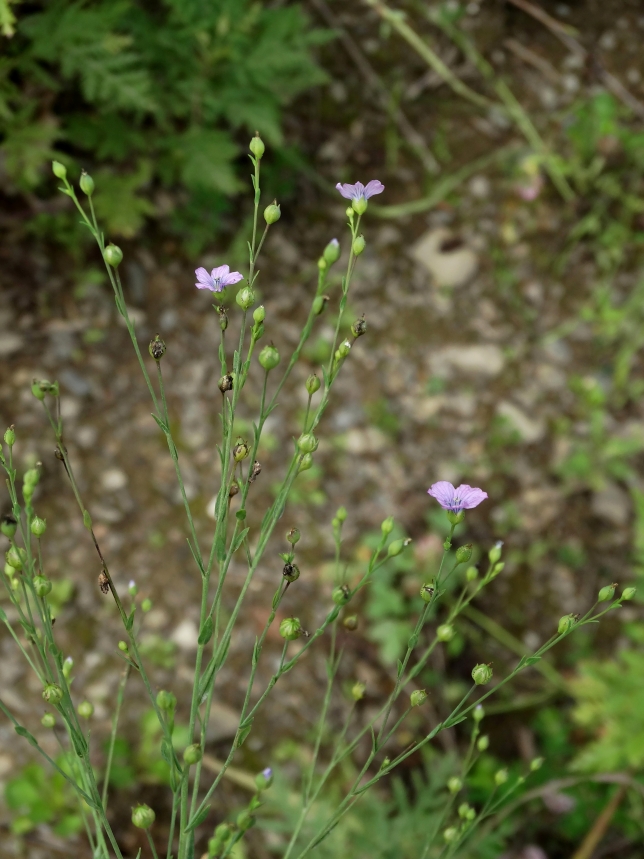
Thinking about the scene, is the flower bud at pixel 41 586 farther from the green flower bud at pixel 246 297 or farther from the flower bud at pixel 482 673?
Answer: the flower bud at pixel 482 673

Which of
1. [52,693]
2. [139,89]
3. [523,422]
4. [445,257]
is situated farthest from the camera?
[445,257]

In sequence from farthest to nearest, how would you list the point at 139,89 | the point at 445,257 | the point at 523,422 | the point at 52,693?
the point at 445,257, the point at 523,422, the point at 139,89, the point at 52,693

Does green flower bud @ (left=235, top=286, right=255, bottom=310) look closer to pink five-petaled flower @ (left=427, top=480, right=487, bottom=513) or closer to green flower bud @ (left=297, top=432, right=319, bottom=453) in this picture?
green flower bud @ (left=297, top=432, right=319, bottom=453)

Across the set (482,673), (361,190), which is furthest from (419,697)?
(361,190)

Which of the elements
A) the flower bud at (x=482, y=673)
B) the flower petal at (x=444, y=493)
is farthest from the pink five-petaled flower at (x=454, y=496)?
the flower bud at (x=482, y=673)

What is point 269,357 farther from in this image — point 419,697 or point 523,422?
point 523,422
